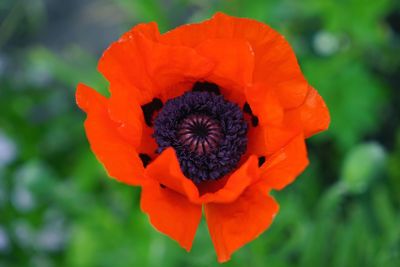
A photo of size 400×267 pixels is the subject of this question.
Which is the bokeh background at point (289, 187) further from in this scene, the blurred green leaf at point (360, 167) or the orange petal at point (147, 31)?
the orange petal at point (147, 31)

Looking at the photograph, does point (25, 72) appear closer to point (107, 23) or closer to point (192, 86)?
point (107, 23)

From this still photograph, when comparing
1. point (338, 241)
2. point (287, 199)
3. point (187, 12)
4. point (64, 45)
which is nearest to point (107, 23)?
point (64, 45)

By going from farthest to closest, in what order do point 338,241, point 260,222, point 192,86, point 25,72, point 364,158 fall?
point 25,72 → point 338,241 → point 364,158 → point 192,86 → point 260,222

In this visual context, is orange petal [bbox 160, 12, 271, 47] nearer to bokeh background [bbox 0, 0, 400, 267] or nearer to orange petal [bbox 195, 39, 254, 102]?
orange petal [bbox 195, 39, 254, 102]

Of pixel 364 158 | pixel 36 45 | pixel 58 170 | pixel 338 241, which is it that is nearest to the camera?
pixel 364 158

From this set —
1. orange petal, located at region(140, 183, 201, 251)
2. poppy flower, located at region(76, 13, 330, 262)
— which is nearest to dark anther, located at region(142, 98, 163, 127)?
poppy flower, located at region(76, 13, 330, 262)

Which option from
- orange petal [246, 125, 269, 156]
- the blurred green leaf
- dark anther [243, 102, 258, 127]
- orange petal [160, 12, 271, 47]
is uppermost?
orange petal [160, 12, 271, 47]
